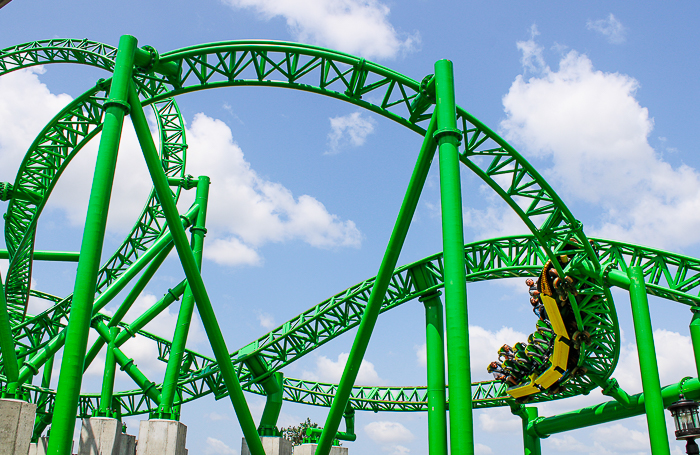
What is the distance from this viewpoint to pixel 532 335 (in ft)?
53.0

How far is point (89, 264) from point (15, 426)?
15.3 ft

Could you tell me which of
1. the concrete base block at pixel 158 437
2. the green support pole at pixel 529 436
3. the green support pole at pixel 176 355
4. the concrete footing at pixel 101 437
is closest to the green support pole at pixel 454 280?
the green support pole at pixel 176 355

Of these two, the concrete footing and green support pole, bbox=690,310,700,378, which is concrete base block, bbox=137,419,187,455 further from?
green support pole, bbox=690,310,700,378

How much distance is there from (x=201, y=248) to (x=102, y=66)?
6913 mm

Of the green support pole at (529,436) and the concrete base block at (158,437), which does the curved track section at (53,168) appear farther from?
the green support pole at (529,436)

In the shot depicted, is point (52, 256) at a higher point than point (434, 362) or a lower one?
higher

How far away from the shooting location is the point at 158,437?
12.1 meters

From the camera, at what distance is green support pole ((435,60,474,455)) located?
615 cm

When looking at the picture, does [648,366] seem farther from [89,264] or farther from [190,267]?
[89,264]

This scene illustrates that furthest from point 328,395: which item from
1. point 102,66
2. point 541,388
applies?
point 102,66

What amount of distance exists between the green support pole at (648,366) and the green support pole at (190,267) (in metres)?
7.26

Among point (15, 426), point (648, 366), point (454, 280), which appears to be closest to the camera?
point (454, 280)

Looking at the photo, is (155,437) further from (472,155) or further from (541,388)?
(541,388)

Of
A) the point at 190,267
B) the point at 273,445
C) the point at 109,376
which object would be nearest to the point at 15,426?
the point at 109,376
